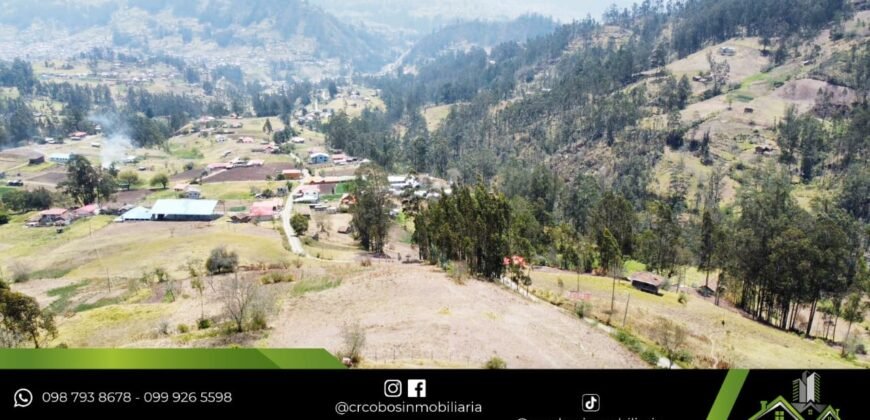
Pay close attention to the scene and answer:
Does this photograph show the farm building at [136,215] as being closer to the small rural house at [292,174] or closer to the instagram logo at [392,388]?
the small rural house at [292,174]

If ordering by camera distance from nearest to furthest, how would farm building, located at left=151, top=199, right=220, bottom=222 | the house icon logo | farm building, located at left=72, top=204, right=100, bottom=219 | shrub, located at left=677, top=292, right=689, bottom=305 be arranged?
the house icon logo, shrub, located at left=677, top=292, right=689, bottom=305, farm building, located at left=151, top=199, right=220, bottom=222, farm building, located at left=72, top=204, right=100, bottom=219

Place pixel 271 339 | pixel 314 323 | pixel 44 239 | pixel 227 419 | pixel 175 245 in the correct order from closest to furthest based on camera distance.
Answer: pixel 227 419 → pixel 271 339 → pixel 314 323 → pixel 175 245 → pixel 44 239

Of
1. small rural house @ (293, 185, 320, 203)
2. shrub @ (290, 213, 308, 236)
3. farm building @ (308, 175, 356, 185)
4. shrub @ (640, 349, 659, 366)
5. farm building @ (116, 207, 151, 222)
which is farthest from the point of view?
farm building @ (308, 175, 356, 185)

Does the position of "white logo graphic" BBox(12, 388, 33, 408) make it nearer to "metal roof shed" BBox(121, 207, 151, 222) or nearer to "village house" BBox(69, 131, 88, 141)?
"metal roof shed" BBox(121, 207, 151, 222)

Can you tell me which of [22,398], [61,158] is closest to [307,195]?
[61,158]

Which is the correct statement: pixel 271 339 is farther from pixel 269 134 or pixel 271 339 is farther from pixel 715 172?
pixel 269 134

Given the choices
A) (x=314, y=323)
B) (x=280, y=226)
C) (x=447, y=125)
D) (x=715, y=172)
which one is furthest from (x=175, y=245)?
(x=447, y=125)

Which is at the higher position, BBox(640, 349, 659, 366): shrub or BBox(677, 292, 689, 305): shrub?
BBox(640, 349, 659, 366): shrub

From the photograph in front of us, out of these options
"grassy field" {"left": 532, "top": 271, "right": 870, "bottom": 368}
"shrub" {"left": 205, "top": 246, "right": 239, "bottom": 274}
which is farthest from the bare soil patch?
"grassy field" {"left": 532, "top": 271, "right": 870, "bottom": 368}
